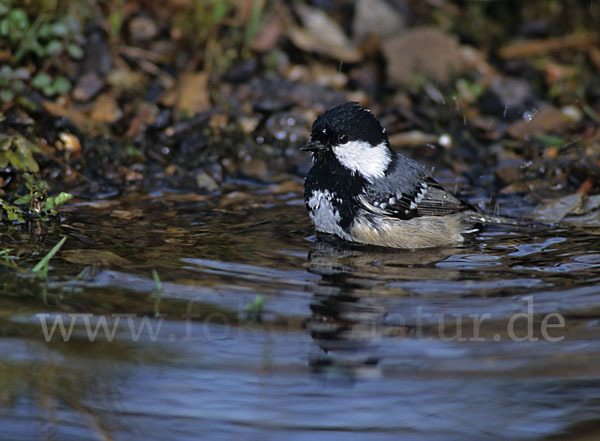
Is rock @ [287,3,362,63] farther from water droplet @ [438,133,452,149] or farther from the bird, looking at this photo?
the bird

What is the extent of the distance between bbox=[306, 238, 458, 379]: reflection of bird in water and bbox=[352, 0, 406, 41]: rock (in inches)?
151

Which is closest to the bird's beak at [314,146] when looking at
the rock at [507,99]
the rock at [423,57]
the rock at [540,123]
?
the rock at [540,123]

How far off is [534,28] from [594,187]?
3.23 metres

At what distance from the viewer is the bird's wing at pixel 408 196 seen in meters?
5.30

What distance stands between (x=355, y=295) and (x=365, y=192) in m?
1.25

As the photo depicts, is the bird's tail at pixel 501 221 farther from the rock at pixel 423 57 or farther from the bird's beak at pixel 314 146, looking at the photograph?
the rock at pixel 423 57

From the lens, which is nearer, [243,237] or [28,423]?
[28,423]

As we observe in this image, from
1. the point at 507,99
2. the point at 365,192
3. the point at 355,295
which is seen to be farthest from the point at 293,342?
the point at 507,99

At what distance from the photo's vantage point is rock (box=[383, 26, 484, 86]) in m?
7.96

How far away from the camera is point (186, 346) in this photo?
350 centimetres

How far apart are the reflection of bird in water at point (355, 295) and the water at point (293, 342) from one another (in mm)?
12

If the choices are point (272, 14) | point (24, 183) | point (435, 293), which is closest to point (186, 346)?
point (435, 293)

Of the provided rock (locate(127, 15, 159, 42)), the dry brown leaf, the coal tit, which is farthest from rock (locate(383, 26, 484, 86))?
the dry brown leaf

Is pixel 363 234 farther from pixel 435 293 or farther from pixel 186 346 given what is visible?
pixel 186 346
